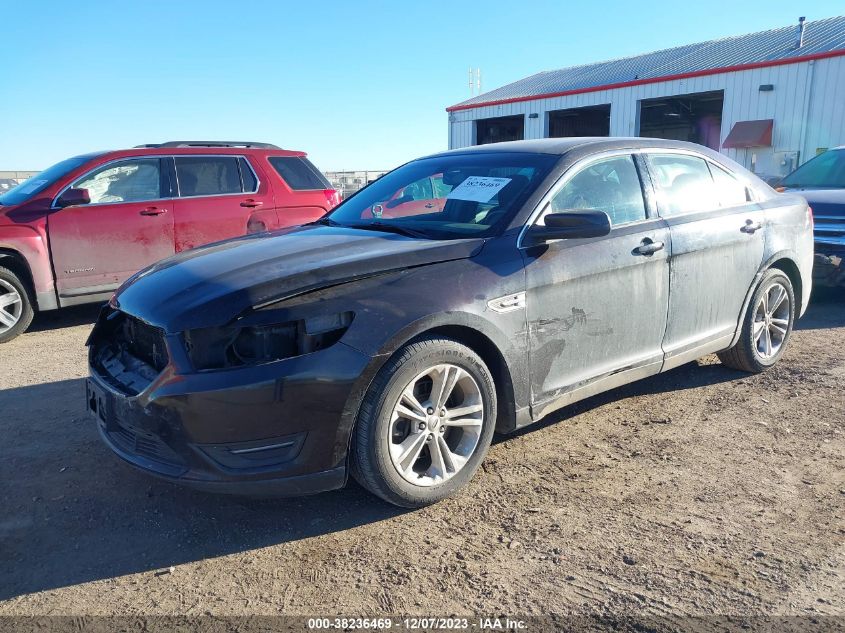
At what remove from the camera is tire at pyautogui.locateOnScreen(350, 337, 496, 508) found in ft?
9.51

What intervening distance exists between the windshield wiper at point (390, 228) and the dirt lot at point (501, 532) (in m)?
1.28

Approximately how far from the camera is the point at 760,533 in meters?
2.92

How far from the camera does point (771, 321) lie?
5102mm

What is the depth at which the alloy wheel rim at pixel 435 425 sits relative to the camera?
3.02 meters

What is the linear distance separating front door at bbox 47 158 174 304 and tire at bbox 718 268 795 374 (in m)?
5.62

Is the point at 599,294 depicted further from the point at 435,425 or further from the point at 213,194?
the point at 213,194

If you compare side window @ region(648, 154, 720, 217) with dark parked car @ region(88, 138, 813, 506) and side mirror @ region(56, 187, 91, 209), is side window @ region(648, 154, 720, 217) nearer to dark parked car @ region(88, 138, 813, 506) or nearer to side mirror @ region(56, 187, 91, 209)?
dark parked car @ region(88, 138, 813, 506)

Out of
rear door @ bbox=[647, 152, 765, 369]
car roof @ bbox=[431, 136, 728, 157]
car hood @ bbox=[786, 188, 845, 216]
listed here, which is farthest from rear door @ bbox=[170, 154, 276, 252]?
car hood @ bbox=[786, 188, 845, 216]

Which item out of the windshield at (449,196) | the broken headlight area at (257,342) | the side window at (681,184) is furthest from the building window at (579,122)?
the broken headlight area at (257,342)

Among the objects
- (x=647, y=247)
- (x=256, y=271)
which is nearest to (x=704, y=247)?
(x=647, y=247)

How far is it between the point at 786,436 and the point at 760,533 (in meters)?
1.25

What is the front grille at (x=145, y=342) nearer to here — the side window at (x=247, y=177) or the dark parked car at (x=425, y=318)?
the dark parked car at (x=425, y=318)

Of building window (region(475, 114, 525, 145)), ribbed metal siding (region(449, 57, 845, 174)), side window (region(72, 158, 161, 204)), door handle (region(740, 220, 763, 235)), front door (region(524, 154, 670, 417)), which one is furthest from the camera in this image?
building window (region(475, 114, 525, 145))

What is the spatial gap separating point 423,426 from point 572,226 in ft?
4.15
